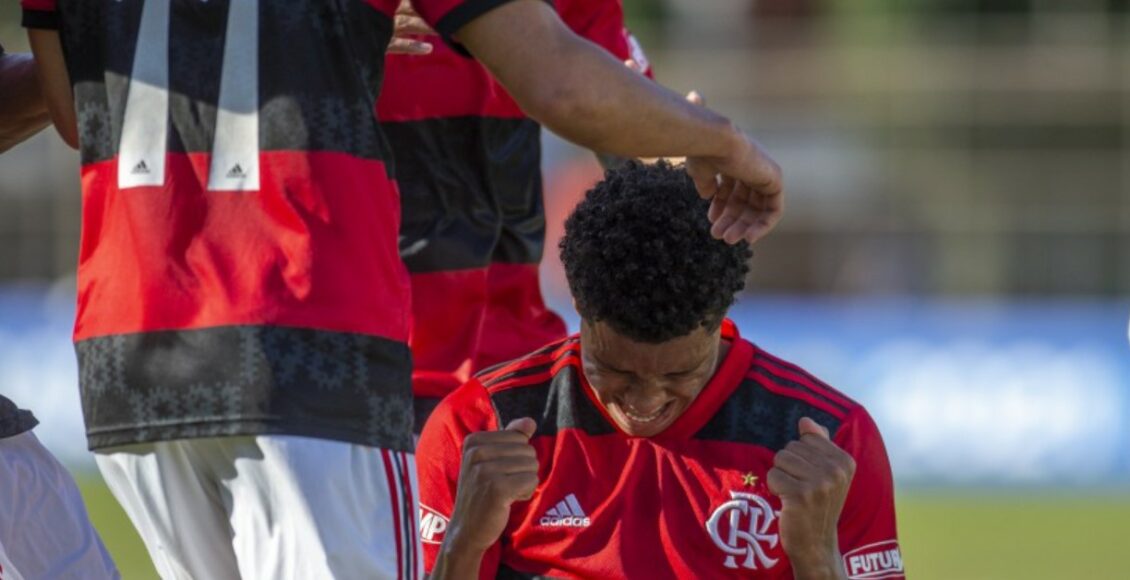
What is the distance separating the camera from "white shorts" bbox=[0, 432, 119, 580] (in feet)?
12.5

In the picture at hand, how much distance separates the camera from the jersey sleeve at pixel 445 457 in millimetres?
3842

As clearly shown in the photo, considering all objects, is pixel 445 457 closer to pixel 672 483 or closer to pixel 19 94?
pixel 672 483

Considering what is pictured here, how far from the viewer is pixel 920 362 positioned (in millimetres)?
13586

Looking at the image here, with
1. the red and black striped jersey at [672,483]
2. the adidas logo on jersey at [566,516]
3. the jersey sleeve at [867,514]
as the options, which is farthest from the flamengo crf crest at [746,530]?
the adidas logo on jersey at [566,516]

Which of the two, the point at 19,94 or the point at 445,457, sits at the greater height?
the point at 19,94

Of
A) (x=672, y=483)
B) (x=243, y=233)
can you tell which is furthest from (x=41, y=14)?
(x=672, y=483)

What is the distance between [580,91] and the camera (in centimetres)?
305

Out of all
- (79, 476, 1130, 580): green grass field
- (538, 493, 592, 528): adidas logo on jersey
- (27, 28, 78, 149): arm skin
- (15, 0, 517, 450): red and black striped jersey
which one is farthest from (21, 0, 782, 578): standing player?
(79, 476, 1130, 580): green grass field

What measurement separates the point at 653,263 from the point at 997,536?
8399mm

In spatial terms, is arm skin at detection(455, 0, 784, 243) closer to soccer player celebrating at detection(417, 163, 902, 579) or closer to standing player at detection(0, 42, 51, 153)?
soccer player celebrating at detection(417, 163, 902, 579)

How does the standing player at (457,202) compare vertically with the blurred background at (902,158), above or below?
below

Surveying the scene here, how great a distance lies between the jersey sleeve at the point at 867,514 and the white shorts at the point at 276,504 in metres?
0.93

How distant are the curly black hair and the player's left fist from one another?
34cm

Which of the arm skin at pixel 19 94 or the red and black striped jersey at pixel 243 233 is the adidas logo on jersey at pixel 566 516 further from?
the arm skin at pixel 19 94
